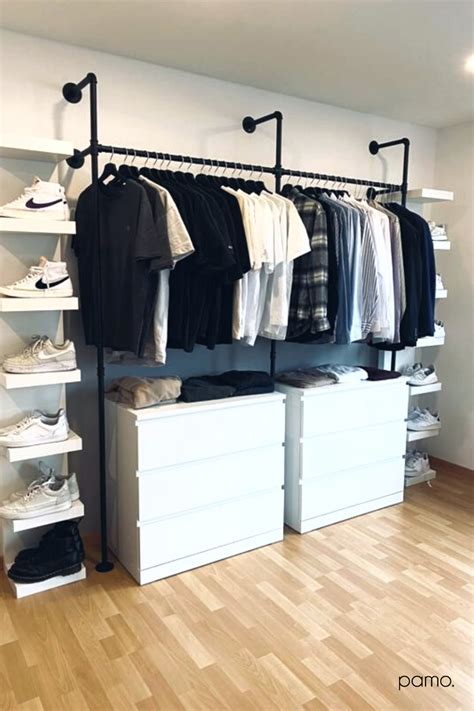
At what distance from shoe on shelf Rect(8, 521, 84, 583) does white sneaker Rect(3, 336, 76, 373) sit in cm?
73

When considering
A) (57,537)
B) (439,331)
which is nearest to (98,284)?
(57,537)

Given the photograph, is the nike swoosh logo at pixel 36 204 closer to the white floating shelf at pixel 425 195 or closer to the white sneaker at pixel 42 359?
the white sneaker at pixel 42 359

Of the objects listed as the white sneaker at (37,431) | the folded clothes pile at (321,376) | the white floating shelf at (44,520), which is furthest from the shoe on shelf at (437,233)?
the white floating shelf at (44,520)

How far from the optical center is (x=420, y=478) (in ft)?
12.4

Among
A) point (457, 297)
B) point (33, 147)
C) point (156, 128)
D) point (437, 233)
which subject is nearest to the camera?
point (33, 147)

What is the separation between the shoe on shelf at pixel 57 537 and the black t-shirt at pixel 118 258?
84 cm

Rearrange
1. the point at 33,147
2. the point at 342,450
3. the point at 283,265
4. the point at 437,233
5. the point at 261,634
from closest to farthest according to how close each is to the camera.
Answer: the point at 261,634, the point at 33,147, the point at 283,265, the point at 342,450, the point at 437,233

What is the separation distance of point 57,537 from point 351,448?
161 centimetres

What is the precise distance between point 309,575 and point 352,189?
2403mm

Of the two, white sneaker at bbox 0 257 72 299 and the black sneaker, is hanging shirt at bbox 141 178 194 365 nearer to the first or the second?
white sneaker at bbox 0 257 72 299

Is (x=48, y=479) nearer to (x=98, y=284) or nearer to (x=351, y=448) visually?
(x=98, y=284)

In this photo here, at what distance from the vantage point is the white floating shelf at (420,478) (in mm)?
3725

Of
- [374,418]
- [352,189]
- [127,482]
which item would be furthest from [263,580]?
[352,189]

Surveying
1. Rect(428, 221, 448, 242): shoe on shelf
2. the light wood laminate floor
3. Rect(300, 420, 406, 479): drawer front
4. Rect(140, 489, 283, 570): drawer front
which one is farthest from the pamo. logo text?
Rect(428, 221, 448, 242): shoe on shelf
